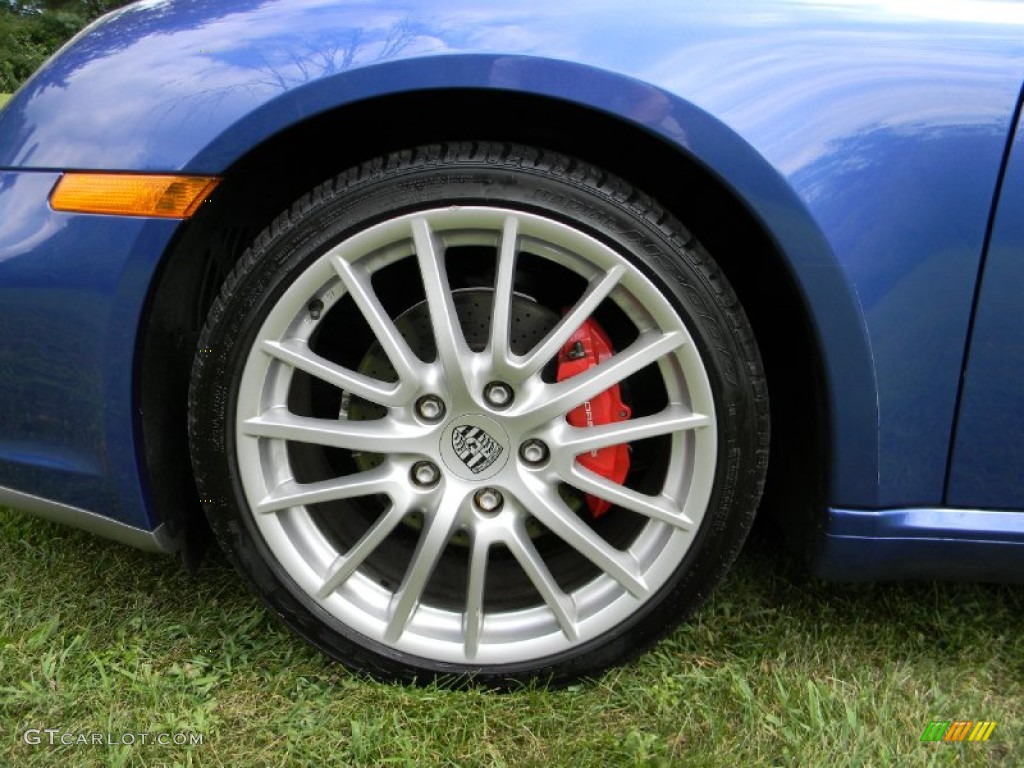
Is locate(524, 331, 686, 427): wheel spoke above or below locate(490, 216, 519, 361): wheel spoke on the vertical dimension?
below

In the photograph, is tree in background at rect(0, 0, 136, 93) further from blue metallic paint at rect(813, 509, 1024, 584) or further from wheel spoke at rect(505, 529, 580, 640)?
blue metallic paint at rect(813, 509, 1024, 584)

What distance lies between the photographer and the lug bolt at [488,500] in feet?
4.98

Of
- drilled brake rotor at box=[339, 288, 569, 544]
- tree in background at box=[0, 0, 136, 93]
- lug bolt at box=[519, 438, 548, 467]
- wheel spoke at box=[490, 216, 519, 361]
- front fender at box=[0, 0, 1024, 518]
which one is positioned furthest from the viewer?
tree in background at box=[0, 0, 136, 93]

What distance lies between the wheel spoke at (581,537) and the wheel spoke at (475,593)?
116 millimetres

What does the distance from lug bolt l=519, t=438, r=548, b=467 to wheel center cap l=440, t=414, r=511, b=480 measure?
0.03m

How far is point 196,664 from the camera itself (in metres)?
1.62

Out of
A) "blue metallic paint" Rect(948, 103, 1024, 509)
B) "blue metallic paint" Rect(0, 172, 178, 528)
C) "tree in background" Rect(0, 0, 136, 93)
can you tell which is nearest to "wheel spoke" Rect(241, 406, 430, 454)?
"blue metallic paint" Rect(0, 172, 178, 528)

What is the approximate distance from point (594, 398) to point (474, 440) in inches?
9.6

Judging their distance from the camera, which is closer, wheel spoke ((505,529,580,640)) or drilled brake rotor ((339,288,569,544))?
wheel spoke ((505,529,580,640))

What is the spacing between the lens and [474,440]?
1.47m

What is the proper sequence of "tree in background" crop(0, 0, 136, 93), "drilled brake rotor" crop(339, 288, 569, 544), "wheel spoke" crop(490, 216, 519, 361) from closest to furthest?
1. "wheel spoke" crop(490, 216, 519, 361)
2. "drilled brake rotor" crop(339, 288, 569, 544)
3. "tree in background" crop(0, 0, 136, 93)

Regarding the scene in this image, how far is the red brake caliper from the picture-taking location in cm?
156

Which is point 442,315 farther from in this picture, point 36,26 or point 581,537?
point 36,26

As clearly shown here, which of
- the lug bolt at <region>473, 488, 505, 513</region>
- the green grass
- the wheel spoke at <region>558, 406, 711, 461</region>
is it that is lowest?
the green grass
